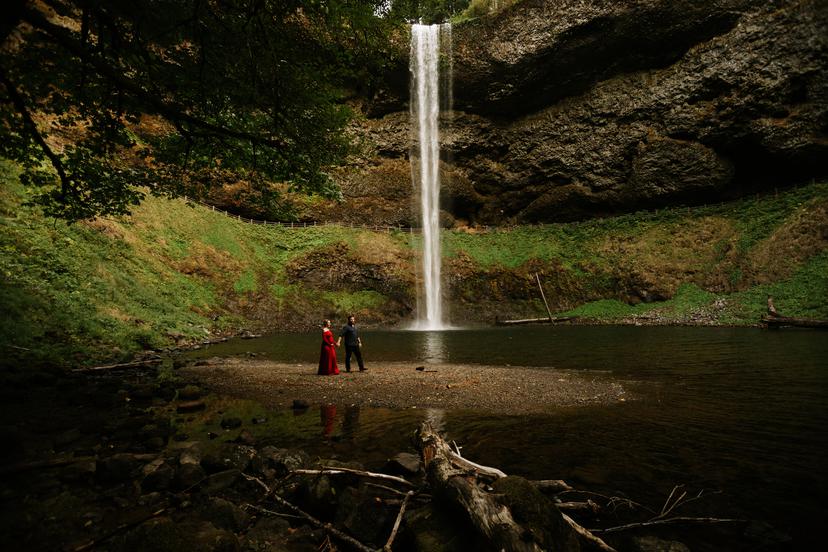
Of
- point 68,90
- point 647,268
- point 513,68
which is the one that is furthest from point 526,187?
point 68,90

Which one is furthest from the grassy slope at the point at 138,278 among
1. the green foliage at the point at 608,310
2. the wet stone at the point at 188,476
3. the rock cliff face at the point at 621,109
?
the green foliage at the point at 608,310

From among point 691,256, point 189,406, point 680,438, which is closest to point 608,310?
point 691,256

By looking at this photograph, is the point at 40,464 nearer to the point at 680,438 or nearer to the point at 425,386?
the point at 425,386

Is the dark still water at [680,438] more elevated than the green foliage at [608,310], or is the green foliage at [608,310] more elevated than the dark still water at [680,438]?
the green foliage at [608,310]

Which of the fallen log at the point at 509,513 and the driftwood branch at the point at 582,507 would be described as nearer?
the fallen log at the point at 509,513

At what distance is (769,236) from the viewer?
1139 inches

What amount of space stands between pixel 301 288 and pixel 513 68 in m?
29.6

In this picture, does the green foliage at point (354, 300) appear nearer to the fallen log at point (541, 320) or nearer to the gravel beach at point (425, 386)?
the fallen log at point (541, 320)

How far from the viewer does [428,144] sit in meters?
42.6

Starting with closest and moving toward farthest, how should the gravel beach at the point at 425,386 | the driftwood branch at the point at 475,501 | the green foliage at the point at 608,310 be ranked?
the driftwood branch at the point at 475,501 < the gravel beach at the point at 425,386 < the green foliage at the point at 608,310

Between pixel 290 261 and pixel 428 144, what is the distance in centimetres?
1965

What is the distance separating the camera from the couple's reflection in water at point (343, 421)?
6.38 m

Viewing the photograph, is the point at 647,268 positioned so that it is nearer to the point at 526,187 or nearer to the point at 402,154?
the point at 526,187

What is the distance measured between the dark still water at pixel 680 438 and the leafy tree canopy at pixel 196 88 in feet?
20.1
